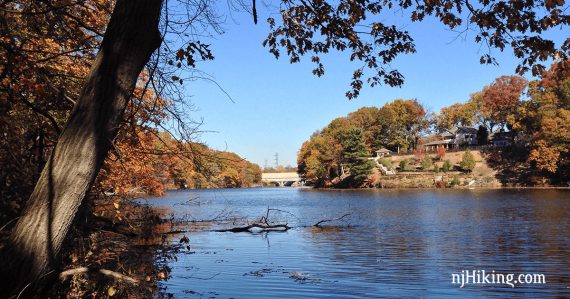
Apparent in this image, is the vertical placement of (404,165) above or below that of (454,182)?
above

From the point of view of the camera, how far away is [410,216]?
2752 cm

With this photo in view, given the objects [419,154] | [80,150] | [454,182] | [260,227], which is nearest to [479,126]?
[419,154]

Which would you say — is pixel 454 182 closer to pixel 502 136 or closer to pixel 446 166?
pixel 446 166

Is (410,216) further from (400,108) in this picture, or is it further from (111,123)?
(400,108)

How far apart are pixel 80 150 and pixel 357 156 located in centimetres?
8083

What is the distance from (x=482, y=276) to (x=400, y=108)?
98.5m

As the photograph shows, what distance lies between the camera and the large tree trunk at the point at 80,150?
9.56 ft

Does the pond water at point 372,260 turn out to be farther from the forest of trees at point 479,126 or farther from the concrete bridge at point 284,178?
the concrete bridge at point 284,178

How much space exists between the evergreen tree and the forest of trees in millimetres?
186

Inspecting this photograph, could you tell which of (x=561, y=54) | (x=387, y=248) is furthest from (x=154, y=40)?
(x=387, y=248)

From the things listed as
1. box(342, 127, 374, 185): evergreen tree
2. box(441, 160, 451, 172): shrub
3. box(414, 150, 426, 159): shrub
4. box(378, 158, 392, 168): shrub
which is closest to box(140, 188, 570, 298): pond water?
box(441, 160, 451, 172): shrub

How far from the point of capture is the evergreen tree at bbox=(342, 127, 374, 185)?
82.2m

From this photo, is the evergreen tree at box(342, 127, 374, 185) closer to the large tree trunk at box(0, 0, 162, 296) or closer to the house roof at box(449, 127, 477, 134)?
the house roof at box(449, 127, 477, 134)

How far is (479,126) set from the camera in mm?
97188
